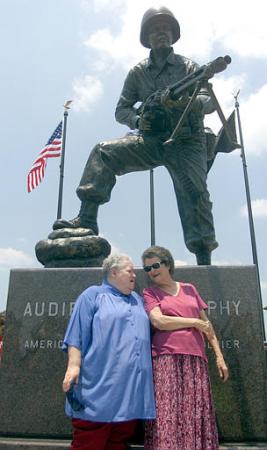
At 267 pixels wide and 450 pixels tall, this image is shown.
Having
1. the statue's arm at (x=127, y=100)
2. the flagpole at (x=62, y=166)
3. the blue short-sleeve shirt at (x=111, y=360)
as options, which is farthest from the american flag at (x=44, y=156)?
the blue short-sleeve shirt at (x=111, y=360)

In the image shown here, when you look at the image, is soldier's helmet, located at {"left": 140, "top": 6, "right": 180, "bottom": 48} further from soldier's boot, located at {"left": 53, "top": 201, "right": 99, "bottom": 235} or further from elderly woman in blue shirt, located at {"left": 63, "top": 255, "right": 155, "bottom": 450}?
elderly woman in blue shirt, located at {"left": 63, "top": 255, "right": 155, "bottom": 450}

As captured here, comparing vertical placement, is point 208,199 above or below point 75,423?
above

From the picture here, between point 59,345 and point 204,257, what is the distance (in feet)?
5.32

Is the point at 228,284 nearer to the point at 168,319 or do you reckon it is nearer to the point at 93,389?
the point at 168,319

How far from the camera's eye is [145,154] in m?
4.63

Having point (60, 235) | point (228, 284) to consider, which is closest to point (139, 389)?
point (228, 284)

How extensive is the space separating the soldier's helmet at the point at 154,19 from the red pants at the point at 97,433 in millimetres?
4056

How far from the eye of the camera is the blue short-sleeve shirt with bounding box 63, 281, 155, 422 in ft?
7.97

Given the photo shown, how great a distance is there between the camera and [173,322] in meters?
2.71

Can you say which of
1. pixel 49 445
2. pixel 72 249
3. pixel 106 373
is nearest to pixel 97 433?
pixel 106 373

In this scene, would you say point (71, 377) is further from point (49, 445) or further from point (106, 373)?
point (49, 445)

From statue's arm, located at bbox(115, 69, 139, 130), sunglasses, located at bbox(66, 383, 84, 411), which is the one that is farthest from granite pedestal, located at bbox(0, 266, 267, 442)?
statue's arm, located at bbox(115, 69, 139, 130)

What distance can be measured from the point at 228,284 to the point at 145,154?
170 centimetres

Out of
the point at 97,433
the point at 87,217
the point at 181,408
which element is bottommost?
the point at 97,433
